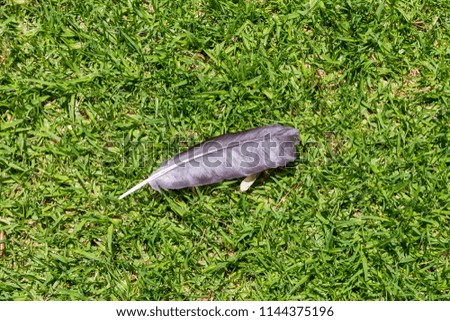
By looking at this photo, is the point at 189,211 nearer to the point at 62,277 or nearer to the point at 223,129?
the point at 223,129

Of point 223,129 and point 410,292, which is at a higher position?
point 223,129

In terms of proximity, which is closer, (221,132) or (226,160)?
(226,160)
